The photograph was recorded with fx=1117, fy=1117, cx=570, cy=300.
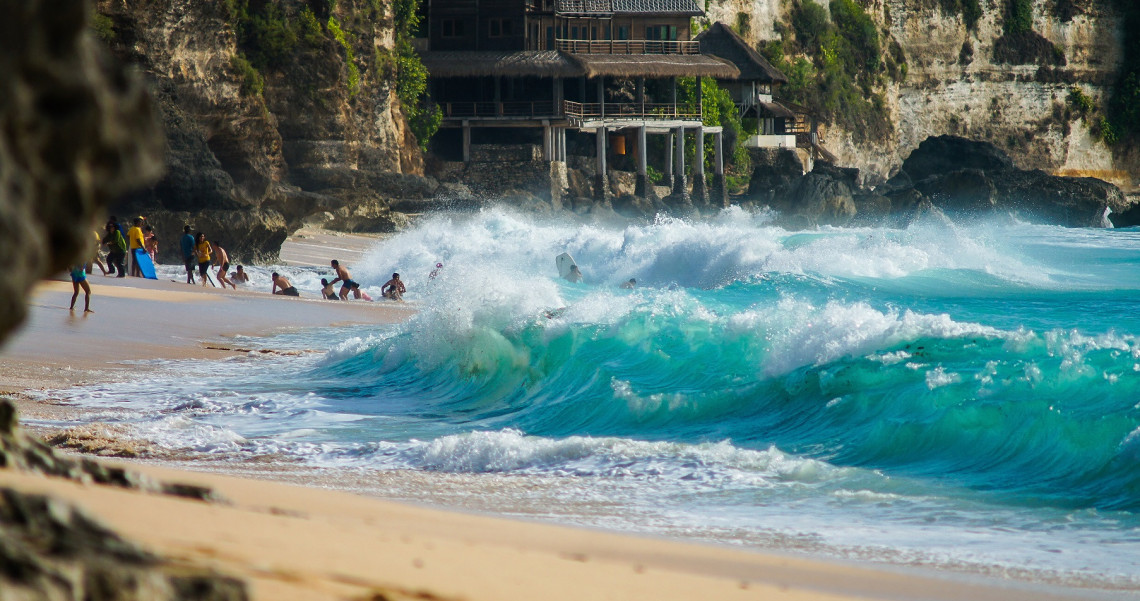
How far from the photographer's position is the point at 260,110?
29.2 m

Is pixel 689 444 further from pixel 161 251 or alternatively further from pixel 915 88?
pixel 915 88

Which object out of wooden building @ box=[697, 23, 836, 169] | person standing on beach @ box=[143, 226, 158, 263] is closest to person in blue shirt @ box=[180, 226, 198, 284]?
person standing on beach @ box=[143, 226, 158, 263]

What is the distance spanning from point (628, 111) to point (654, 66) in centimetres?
326

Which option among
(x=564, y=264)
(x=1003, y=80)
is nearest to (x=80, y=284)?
(x=564, y=264)

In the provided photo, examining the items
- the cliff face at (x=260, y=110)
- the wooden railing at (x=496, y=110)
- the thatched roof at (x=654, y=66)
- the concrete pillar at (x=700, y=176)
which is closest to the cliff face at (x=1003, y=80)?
the concrete pillar at (x=700, y=176)

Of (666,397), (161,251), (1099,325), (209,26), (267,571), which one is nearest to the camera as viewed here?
(267,571)

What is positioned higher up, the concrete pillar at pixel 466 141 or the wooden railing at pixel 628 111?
the wooden railing at pixel 628 111

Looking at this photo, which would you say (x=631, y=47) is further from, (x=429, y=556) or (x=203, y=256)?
(x=429, y=556)

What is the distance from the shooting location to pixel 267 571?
2.61m

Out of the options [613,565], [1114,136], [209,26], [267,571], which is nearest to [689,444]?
[613,565]

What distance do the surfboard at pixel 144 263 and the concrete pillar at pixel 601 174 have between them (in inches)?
1058

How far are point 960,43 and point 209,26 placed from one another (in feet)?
165

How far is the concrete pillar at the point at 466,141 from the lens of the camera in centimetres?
4362

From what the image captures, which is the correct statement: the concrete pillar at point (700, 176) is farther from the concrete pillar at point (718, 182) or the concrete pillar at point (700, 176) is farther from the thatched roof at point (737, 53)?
the thatched roof at point (737, 53)
